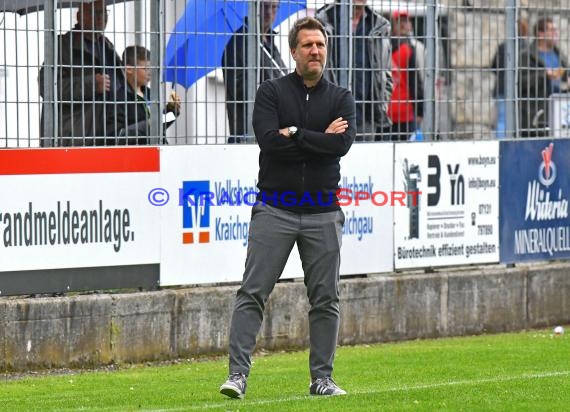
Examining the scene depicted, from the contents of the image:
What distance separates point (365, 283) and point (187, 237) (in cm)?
191

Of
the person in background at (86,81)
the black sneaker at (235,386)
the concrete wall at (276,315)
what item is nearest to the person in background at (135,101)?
the person in background at (86,81)

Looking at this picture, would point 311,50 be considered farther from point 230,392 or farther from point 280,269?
point 230,392

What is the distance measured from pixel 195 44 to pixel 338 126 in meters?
3.79

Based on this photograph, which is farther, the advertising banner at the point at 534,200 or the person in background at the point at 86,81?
the advertising banner at the point at 534,200

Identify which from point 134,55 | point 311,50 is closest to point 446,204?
point 134,55

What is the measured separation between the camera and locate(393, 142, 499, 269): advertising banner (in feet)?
46.2

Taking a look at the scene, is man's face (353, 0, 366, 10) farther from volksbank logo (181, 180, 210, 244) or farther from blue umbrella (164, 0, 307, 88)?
volksbank logo (181, 180, 210, 244)

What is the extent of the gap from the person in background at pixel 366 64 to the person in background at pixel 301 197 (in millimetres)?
4463

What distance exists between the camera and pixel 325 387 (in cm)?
920

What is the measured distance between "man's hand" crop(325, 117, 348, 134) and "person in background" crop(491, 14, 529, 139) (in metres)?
6.06

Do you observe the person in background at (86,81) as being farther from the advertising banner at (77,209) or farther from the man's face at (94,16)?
the advertising banner at (77,209)

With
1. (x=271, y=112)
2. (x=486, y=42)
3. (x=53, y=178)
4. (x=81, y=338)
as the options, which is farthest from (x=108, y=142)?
(x=486, y=42)

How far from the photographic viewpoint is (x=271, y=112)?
30.0ft

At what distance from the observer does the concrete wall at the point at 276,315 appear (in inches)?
456
